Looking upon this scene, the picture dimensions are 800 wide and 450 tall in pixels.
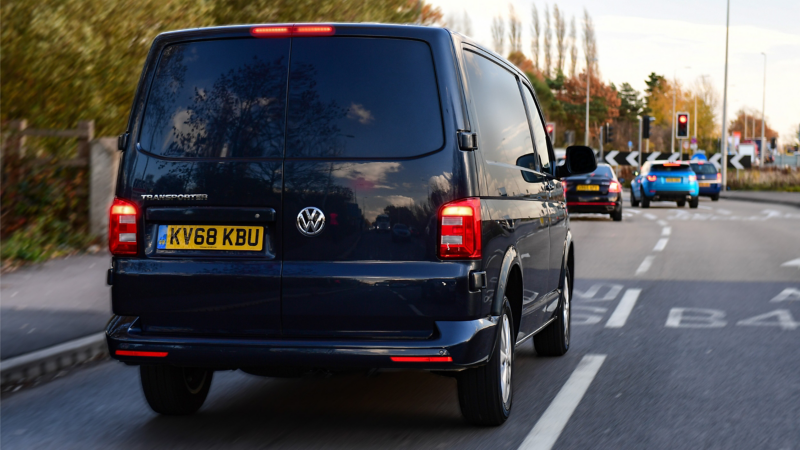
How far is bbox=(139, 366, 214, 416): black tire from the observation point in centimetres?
569

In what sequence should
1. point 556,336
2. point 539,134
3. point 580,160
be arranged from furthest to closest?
point 556,336 < point 580,160 < point 539,134

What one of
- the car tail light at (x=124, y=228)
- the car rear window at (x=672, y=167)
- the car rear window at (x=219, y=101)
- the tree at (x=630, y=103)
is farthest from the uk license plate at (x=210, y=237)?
the tree at (x=630, y=103)

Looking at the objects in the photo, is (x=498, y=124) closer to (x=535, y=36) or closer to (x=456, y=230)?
(x=456, y=230)

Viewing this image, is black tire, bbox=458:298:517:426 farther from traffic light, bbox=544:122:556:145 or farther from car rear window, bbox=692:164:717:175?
car rear window, bbox=692:164:717:175

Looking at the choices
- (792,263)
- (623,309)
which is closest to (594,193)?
(792,263)

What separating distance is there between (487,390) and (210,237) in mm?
1544

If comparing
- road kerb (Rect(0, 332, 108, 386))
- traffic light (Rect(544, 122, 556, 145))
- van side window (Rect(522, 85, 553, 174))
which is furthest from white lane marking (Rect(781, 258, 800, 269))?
road kerb (Rect(0, 332, 108, 386))

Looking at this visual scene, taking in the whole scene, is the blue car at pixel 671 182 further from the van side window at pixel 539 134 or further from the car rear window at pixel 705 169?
the van side window at pixel 539 134

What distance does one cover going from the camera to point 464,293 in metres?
4.89

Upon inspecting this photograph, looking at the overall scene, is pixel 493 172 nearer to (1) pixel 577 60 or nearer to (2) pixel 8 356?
(2) pixel 8 356

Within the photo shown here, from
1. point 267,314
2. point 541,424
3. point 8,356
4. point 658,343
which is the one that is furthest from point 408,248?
point 658,343

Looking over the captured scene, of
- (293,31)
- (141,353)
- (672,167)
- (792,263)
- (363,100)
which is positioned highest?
(293,31)

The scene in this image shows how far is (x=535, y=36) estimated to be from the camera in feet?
332

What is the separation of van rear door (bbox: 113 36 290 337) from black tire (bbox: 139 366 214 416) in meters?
0.65
